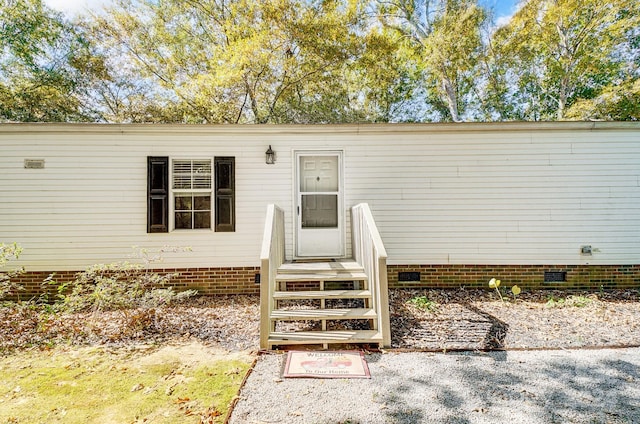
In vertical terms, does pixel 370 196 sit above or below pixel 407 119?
below

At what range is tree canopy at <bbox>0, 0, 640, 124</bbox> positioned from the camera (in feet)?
38.7

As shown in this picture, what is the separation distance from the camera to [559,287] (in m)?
5.72

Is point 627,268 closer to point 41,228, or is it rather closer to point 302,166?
point 302,166

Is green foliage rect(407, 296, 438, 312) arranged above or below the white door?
below

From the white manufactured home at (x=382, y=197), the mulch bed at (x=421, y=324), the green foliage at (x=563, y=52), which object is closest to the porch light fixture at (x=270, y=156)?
the white manufactured home at (x=382, y=197)

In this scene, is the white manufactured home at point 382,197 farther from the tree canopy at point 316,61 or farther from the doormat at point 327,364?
the tree canopy at point 316,61

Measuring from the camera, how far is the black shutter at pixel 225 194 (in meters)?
5.52

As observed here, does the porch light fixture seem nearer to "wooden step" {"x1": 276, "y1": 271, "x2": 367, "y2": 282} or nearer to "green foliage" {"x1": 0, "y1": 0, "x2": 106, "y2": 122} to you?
"wooden step" {"x1": 276, "y1": 271, "x2": 367, "y2": 282}

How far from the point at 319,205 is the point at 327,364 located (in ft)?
10.2

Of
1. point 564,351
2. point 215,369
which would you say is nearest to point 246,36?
point 215,369

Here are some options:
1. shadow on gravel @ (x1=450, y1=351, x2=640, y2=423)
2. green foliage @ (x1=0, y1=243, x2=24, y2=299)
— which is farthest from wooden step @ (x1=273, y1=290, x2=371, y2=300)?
green foliage @ (x1=0, y1=243, x2=24, y2=299)

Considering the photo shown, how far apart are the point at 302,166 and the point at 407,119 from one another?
A: 12164mm

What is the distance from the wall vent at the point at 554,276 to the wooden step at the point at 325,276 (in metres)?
3.86

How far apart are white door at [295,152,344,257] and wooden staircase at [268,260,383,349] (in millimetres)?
655
